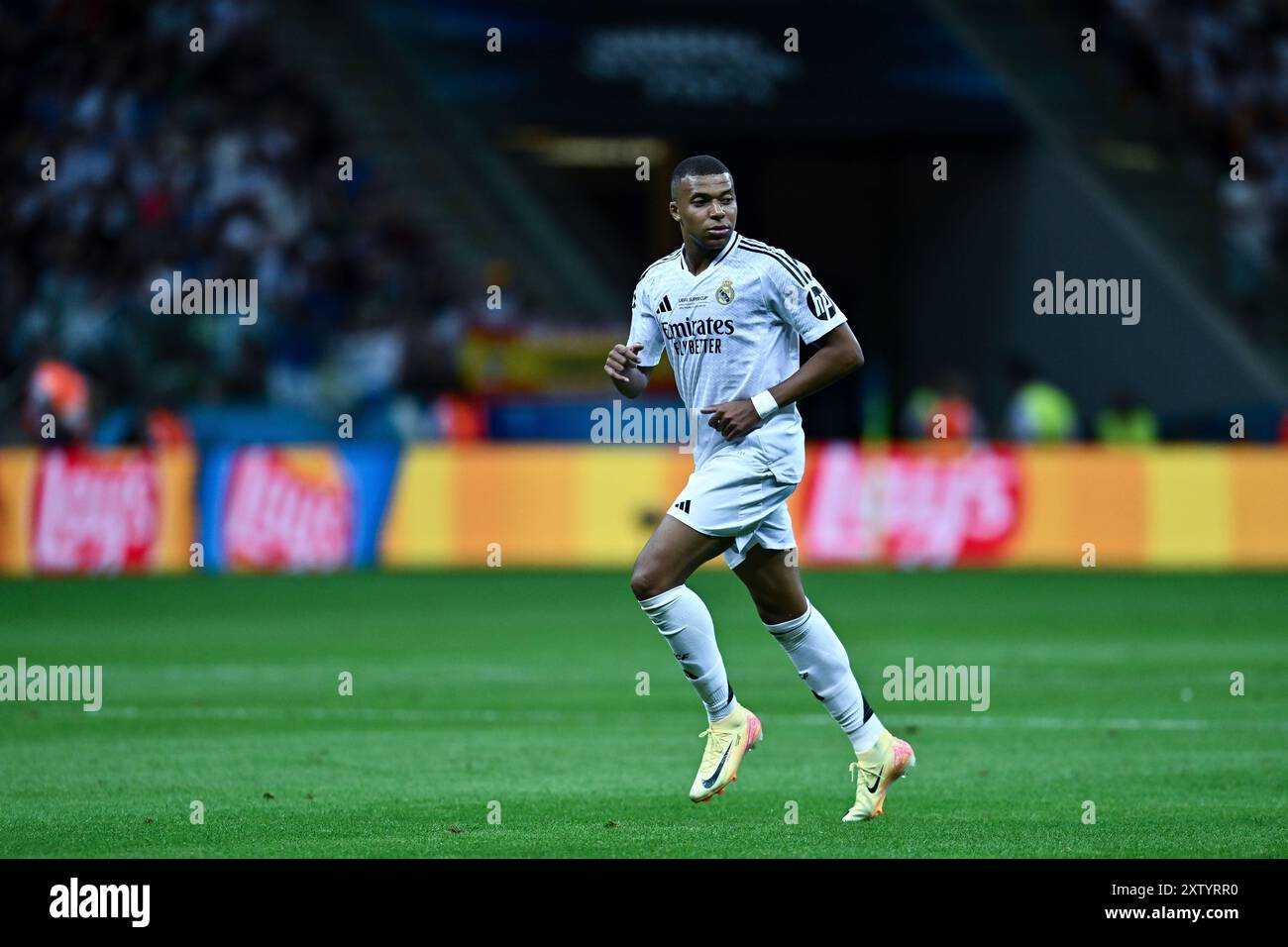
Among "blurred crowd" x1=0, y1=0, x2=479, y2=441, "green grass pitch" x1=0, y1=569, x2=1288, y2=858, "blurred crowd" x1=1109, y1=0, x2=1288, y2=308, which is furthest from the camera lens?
"blurred crowd" x1=1109, y1=0, x2=1288, y2=308

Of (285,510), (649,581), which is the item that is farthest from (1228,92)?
(649,581)

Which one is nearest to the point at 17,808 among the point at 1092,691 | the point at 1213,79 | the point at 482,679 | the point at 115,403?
the point at 482,679

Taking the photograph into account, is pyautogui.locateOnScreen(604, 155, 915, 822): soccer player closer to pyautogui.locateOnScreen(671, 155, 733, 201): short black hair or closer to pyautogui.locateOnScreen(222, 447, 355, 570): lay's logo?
pyautogui.locateOnScreen(671, 155, 733, 201): short black hair

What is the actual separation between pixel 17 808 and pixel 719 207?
365cm

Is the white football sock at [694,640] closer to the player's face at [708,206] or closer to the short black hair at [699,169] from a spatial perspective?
the player's face at [708,206]

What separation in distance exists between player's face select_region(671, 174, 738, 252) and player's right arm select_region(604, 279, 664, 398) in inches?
14.8

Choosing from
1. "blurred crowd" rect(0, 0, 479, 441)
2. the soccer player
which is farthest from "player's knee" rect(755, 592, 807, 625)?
"blurred crowd" rect(0, 0, 479, 441)

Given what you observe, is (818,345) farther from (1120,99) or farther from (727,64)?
(1120,99)

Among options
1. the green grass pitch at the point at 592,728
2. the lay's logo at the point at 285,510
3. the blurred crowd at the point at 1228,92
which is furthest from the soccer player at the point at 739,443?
the blurred crowd at the point at 1228,92

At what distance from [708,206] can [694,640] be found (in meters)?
1.70

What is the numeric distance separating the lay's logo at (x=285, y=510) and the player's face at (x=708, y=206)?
13818 mm

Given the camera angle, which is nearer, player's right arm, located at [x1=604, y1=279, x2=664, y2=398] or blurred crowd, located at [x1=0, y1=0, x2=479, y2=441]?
player's right arm, located at [x1=604, y1=279, x2=664, y2=398]

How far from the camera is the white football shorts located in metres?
8.66

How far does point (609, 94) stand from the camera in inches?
1300
